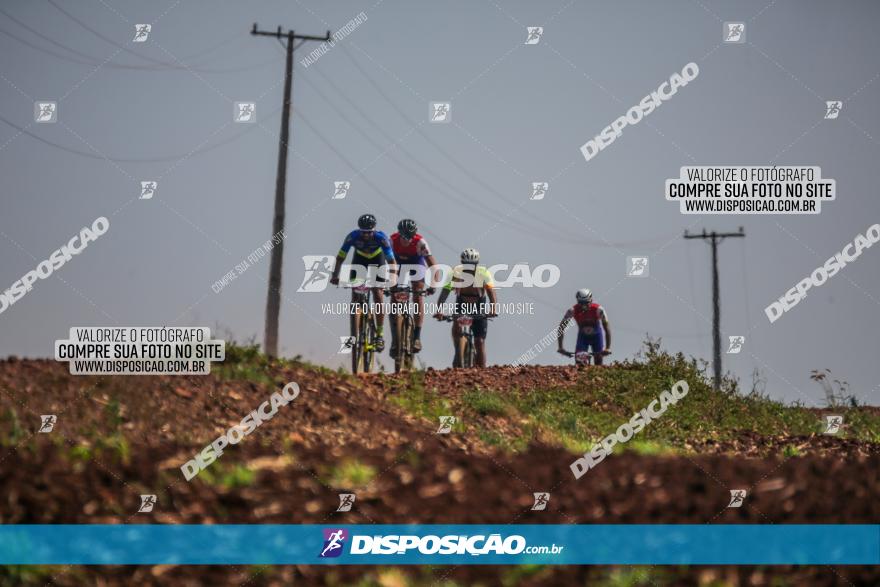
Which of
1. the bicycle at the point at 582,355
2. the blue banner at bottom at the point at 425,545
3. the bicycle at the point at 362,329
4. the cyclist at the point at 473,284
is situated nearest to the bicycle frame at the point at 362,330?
the bicycle at the point at 362,329

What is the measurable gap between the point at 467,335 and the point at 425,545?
36.8ft

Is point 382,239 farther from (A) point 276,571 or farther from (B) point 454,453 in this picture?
(A) point 276,571

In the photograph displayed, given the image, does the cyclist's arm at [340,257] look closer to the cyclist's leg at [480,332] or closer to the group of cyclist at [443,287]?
the group of cyclist at [443,287]

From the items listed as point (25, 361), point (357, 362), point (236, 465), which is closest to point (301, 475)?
point (236, 465)

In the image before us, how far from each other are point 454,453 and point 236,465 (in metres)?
2.18

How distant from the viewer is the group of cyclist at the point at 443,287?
16.0m

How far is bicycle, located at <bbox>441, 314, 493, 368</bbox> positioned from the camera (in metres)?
17.9

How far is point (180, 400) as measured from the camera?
10469 mm

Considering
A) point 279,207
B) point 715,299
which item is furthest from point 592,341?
point 715,299

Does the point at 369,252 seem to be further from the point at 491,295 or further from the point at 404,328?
the point at 491,295

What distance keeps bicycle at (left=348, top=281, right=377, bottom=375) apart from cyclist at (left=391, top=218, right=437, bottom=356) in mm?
1039

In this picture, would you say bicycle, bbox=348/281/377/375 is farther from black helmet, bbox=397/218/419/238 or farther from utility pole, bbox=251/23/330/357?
utility pole, bbox=251/23/330/357

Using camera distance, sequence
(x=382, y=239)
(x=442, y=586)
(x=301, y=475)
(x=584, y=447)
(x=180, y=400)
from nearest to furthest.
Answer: (x=442, y=586) < (x=301, y=475) < (x=180, y=400) < (x=584, y=447) < (x=382, y=239)

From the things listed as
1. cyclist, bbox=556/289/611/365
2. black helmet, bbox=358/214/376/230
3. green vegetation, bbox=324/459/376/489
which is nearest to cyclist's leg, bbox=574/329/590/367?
cyclist, bbox=556/289/611/365
